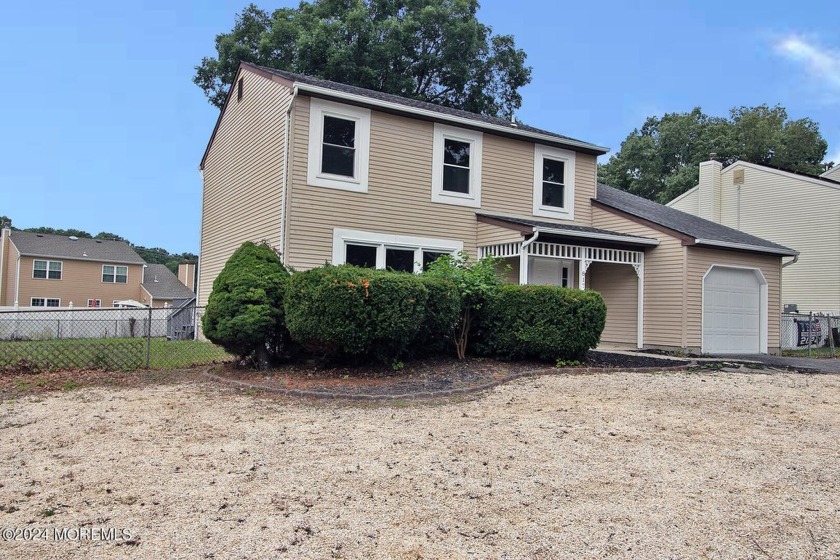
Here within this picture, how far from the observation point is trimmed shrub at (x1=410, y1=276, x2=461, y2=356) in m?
8.96

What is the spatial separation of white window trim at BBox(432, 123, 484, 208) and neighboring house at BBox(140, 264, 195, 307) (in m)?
28.5

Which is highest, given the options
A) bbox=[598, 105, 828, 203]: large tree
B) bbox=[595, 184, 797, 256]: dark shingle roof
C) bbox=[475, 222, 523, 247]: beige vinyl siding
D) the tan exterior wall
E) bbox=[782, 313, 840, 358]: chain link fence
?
bbox=[598, 105, 828, 203]: large tree

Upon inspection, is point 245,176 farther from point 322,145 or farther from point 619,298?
point 619,298

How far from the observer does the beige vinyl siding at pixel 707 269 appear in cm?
1373

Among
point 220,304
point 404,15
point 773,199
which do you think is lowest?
point 220,304

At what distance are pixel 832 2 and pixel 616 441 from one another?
1581 centimetres

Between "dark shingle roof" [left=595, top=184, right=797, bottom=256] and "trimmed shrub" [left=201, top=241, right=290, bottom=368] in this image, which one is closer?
"trimmed shrub" [left=201, top=241, right=290, bottom=368]

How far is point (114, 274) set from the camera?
37500 mm

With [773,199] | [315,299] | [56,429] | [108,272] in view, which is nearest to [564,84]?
[773,199]

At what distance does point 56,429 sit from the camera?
545 centimetres

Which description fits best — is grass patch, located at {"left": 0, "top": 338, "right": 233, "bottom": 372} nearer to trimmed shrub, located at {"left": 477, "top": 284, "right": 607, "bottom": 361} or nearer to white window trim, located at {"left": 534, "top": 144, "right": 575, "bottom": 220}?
trimmed shrub, located at {"left": 477, "top": 284, "right": 607, "bottom": 361}

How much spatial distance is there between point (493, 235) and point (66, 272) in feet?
107

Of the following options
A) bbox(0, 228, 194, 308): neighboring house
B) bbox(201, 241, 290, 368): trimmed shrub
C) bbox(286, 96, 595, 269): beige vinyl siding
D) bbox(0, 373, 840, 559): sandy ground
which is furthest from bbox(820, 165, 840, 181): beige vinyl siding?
bbox(0, 228, 194, 308): neighboring house

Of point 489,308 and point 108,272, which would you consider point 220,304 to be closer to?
point 489,308
